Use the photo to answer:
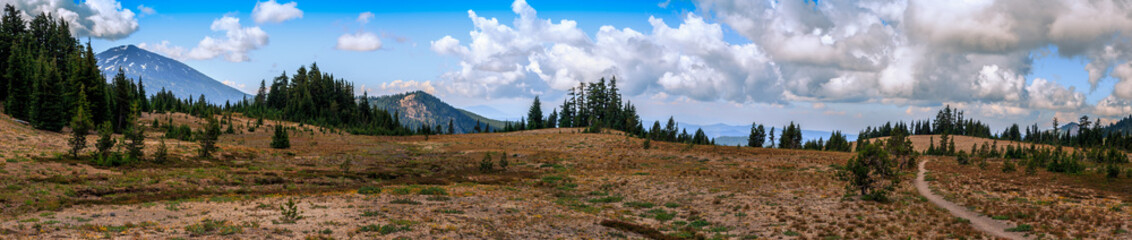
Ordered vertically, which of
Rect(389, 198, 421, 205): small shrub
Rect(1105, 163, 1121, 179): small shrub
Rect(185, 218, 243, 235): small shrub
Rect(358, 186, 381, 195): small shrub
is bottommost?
Rect(389, 198, 421, 205): small shrub

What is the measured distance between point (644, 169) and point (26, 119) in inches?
2999

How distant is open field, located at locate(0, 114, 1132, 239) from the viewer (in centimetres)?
2039

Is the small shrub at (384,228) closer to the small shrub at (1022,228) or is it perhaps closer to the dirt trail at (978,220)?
the dirt trail at (978,220)

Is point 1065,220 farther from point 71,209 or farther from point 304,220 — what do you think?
point 71,209

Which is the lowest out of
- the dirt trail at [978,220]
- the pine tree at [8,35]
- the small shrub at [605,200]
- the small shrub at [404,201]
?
the small shrub at [605,200]

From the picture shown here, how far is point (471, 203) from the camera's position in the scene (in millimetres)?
29922

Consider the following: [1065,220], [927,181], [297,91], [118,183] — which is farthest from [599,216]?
[297,91]

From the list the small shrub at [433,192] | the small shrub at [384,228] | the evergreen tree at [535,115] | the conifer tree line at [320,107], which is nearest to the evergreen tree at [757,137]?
the evergreen tree at [535,115]

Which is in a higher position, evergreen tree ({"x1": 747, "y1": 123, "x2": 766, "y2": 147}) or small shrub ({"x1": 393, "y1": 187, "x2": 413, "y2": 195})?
evergreen tree ({"x1": 747, "y1": 123, "x2": 766, "y2": 147})

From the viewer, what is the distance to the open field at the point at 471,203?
66.9 feet

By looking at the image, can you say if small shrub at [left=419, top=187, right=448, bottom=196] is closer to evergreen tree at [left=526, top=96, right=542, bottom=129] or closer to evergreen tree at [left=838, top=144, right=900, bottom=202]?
evergreen tree at [left=838, top=144, right=900, bottom=202]

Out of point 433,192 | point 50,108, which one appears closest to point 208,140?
point 50,108

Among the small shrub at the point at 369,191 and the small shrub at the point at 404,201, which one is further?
the small shrub at the point at 369,191

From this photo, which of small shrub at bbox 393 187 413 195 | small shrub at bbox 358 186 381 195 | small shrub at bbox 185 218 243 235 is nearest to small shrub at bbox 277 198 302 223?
small shrub at bbox 185 218 243 235
